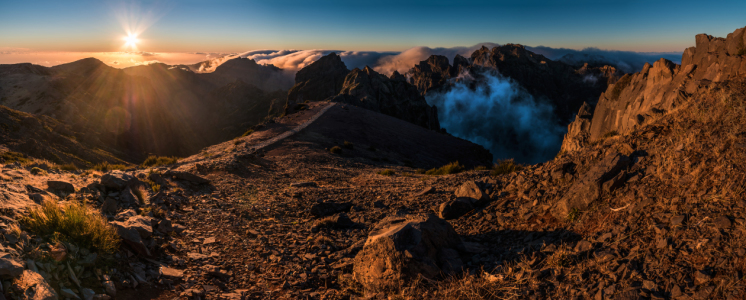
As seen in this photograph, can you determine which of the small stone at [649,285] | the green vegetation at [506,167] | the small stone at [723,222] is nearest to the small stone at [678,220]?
the small stone at [723,222]

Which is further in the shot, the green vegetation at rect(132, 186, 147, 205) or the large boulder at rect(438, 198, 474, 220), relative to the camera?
the green vegetation at rect(132, 186, 147, 205)

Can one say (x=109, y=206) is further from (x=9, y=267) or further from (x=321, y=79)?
(x=321, y=79)

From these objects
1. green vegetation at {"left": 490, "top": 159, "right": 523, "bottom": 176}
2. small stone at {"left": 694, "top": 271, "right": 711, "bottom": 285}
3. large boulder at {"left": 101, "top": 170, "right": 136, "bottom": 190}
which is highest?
small stone at {"left": 694, "top": 271, "right": 711, "bottom": 285}

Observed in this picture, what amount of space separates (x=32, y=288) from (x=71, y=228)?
167cm

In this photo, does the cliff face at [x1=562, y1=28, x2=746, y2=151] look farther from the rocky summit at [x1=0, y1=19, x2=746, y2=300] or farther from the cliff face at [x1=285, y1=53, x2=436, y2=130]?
the cliff face at [x1=285, y1=53, x2=436, y2=130]

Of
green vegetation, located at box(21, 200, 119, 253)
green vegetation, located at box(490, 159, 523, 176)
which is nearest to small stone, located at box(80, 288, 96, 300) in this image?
green vegetation, located at box(21, 200, 119, 253)

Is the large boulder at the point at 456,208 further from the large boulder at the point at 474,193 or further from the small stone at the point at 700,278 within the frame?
the small stone at the point at 700,278

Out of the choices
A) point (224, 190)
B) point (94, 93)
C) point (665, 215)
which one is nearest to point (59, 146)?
point (224, 190)

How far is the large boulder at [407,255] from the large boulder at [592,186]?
2.19 m

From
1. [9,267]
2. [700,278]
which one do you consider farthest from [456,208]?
[9,267]

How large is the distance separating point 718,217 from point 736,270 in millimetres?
997

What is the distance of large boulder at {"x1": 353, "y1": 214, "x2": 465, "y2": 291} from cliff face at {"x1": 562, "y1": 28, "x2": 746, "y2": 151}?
20.9ft

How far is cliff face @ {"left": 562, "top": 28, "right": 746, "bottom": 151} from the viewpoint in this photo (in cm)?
893

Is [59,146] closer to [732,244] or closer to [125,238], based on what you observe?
[125,238]
